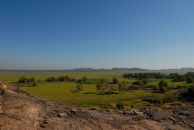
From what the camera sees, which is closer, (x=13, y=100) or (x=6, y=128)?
(x=6, y=128)

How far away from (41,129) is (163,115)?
244 inches

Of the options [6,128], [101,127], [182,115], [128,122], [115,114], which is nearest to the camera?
[6,128]

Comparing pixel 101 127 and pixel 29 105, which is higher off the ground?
pixel 29 105

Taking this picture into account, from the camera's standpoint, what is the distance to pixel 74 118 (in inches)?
442

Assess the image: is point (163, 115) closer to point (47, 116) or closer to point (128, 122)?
point (128, 122)

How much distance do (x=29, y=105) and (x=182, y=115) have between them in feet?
24.6

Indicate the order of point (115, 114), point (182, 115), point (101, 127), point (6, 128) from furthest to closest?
1. point (182, 115)
2. point (115, 114)
3. point (101, 127)
4. point (6, 128)

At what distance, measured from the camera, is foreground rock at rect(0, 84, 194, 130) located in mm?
9852

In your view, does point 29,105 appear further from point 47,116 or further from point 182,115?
point 182,115

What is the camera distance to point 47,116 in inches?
424

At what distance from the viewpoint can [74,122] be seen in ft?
35.6

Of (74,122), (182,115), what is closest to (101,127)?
(74,122)

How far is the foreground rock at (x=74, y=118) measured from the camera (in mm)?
9852

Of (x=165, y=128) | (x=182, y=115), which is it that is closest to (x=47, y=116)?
(x=165, y=128)
